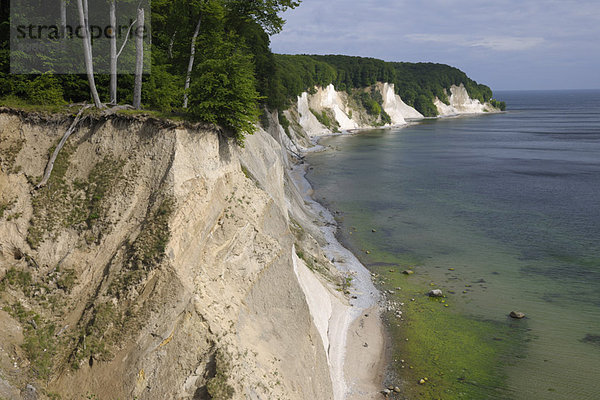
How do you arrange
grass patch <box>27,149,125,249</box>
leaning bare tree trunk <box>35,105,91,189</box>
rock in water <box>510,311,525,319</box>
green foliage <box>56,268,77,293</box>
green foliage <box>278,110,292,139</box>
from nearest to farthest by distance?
green foliage <box>56,268,77,293</box> < grass patch <box>27,149,125,249</box> < leaning bare tree trunk <box>35,105,91,189</box> < rock in water <box>510,311,525,319</box> < green foliage <box>278,110,292,139</box>

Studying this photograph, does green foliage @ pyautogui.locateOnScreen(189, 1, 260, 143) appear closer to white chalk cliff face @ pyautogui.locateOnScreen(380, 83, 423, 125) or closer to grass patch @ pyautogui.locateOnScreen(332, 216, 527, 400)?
grass patch @ pyautogui.locateOnScreen(332, 216, 527, 400)

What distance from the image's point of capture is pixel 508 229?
3941 cm

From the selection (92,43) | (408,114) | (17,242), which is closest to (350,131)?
(408,114)

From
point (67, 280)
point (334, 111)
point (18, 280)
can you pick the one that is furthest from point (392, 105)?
point (18, 280)

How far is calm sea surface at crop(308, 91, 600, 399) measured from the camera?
2220 cm

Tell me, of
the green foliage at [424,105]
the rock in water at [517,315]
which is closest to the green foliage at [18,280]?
the rock in water at [517,315]

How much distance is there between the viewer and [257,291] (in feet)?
55.6

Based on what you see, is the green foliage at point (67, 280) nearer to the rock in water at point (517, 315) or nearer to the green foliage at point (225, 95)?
the green foliage at point (225, 95)

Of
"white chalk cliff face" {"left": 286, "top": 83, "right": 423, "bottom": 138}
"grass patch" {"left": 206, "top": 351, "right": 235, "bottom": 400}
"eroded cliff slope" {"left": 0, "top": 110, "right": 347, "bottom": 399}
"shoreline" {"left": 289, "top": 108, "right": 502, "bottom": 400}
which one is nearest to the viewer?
"grass patch" {"left": 206, "top": 351, "right": 235, "bottom": 400}

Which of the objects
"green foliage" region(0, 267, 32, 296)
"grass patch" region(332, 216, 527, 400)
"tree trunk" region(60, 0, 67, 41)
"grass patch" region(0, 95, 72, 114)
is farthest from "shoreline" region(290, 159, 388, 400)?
"tree trunk" region(60, 0, 67, 41)

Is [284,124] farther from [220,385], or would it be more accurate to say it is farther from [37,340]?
[220,385]

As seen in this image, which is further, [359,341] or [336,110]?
[336,110]

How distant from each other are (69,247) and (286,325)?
8474mm

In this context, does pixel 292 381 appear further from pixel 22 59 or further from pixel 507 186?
pixel 507 186
